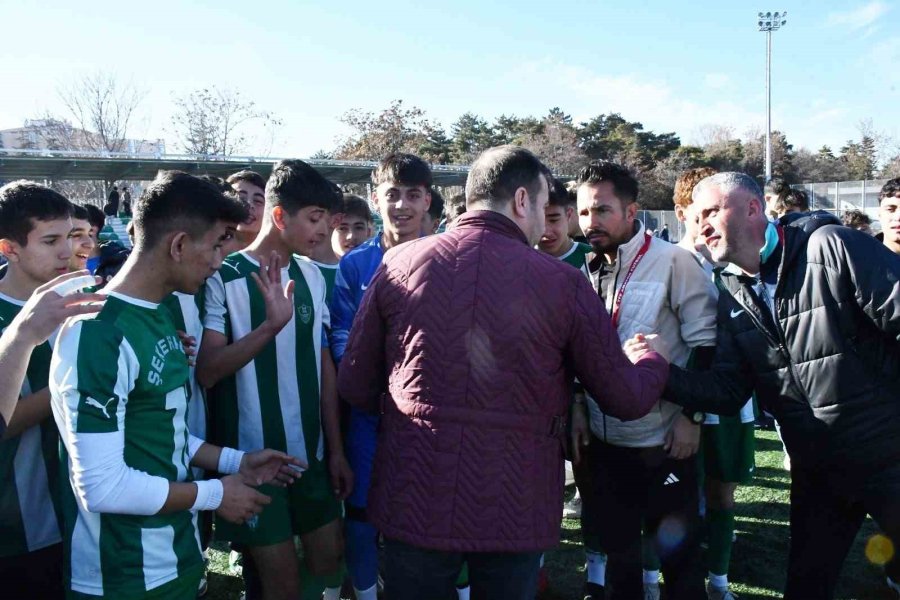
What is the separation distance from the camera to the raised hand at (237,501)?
2.14m

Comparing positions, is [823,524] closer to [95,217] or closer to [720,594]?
[720,594]

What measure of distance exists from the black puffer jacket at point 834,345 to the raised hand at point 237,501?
2193 millimetres

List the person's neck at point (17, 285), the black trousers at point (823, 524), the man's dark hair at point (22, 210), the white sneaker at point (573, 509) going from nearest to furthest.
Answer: the person's neck at point (17, 285) < the man's dark hair at point (22, 210) < the black trousers at point (823, 524) < the white sneaker at point (573, 509)

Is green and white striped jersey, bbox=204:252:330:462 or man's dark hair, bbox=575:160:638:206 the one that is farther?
man's dark hair, bbox=575:160:638:206

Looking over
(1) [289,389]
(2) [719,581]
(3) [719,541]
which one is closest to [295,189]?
(1) [289,389]

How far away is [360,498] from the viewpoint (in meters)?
3.21

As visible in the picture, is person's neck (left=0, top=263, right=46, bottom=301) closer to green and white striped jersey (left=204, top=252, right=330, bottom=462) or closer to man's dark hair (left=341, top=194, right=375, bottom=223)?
green and white striped jersey (left=204, top=252, right=330, bottom=462)

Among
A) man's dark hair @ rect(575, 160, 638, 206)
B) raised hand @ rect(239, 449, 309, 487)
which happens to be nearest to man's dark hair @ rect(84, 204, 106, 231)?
raised hand @ rect(239, 449, 309, 487)

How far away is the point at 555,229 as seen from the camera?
4.36m

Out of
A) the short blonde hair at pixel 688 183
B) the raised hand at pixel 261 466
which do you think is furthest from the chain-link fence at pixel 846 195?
the raised hand at pixel 261 466

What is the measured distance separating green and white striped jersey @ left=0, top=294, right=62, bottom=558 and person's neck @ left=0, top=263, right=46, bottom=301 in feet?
0.10

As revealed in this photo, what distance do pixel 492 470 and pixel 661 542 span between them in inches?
62.7

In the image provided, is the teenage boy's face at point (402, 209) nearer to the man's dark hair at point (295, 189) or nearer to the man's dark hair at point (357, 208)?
the man's dark hair at point (295, 189)

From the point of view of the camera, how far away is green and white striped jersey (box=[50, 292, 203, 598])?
1838 mm
